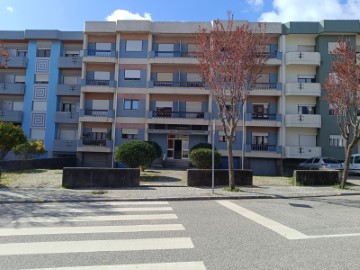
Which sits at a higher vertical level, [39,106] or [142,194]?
[39,106]

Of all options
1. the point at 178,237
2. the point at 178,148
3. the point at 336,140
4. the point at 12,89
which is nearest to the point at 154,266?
the point at 178,237

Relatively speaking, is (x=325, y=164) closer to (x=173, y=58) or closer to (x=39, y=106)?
(x=173, y=58)

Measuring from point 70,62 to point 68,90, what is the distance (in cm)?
295

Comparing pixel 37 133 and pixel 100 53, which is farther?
pixel 37 133

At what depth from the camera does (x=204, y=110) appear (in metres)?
31.7

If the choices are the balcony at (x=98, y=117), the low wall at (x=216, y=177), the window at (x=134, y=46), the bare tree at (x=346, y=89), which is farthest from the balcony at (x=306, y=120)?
the balcony at (x=98, y=117)

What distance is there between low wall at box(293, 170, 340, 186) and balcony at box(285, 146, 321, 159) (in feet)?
42.7

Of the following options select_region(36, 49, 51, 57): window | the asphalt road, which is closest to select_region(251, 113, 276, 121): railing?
the asphalt road

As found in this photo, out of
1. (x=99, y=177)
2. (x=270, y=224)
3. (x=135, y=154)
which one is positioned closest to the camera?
(x=270, y=224)

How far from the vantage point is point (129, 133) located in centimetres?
3153

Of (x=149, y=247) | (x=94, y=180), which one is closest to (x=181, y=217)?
(x=149, y=247)

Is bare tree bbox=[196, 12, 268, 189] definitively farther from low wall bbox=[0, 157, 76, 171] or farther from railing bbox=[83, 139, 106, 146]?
railing bbox=[83, 139, 106, 146]

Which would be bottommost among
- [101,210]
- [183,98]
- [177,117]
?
Result: [101,210]

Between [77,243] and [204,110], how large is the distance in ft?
87.0
